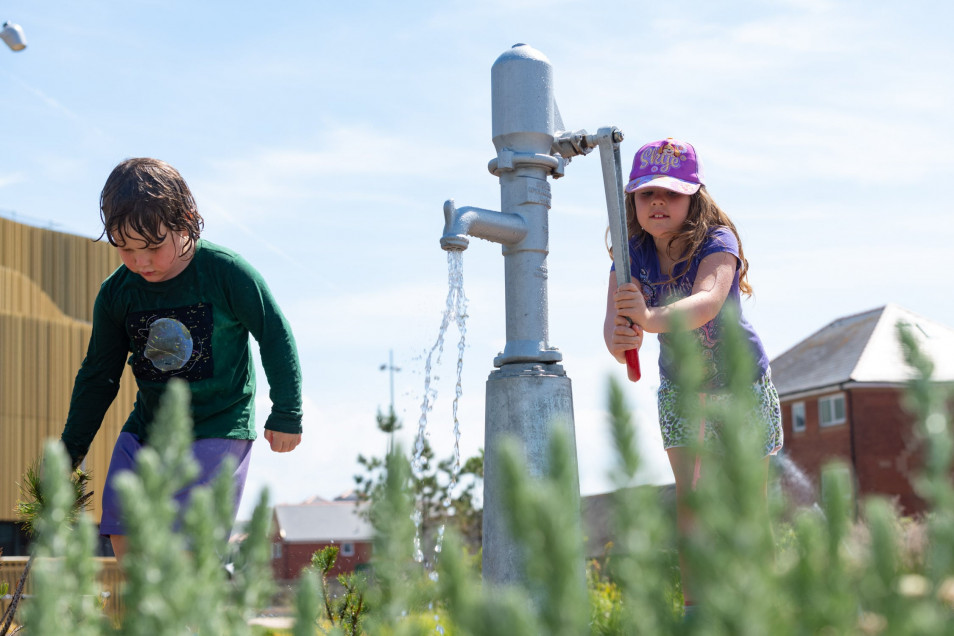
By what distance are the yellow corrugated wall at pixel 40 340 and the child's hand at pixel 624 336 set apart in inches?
1373

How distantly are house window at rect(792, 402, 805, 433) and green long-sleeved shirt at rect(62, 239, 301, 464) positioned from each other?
41062mm

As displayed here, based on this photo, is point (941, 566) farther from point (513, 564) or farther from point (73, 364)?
point (73, 364)

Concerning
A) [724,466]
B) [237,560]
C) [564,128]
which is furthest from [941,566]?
[564,128]

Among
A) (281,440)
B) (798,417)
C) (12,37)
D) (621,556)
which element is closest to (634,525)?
(621,556)

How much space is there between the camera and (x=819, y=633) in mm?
980

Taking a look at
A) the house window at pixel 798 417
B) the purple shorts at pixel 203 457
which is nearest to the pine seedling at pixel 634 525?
the purple shorts at pixel 203 457

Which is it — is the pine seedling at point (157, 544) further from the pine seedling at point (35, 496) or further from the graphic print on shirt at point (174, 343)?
the graphic print on shirt at point (174, 343)

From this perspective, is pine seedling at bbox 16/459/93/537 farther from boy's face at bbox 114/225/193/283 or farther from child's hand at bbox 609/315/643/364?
child's hand at bbox 609/315/643/364

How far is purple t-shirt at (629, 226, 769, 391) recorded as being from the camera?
3316mm

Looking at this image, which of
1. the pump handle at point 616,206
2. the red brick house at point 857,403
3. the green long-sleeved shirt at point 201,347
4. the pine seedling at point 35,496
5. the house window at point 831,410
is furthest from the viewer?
the house window at point 831,410

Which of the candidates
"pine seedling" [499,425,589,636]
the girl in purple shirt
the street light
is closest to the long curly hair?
the girl in purple shirt

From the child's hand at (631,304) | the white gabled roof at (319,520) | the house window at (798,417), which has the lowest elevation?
the white gabled roof at (319,520)

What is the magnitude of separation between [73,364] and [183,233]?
3812 cm

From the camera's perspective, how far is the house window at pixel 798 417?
42159 millimetres
